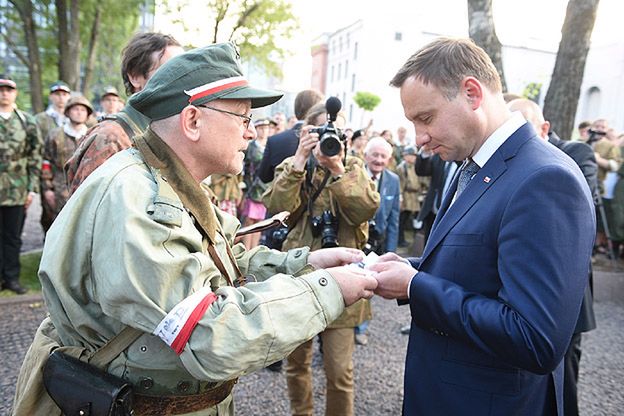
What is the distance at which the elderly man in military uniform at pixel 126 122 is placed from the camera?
8.31 feet

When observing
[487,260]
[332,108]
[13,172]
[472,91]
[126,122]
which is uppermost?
[472,91]

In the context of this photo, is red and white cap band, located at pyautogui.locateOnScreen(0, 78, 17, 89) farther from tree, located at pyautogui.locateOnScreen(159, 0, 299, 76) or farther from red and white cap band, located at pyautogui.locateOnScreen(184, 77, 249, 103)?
tree, located at pyautogui.locateOnScreen(159, 0, 299, 76)

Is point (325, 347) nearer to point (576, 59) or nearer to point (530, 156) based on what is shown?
point (530, 156)

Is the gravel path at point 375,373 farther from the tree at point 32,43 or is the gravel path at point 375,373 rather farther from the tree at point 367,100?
the tree at point 367,100

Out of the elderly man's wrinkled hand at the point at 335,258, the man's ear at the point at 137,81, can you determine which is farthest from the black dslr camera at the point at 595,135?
the man's ear at the point at 137,81

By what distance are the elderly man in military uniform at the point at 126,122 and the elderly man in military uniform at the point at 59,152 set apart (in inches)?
147

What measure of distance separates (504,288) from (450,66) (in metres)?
0.82

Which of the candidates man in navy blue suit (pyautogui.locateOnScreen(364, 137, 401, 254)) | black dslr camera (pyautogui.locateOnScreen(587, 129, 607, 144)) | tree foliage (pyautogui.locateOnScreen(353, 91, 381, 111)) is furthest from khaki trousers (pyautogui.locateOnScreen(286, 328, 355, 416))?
tree foliage (pyautogui.locateOnScreen(353, 91, 381, 111))

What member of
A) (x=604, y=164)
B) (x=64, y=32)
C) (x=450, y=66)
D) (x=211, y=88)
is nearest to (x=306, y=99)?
(x=450, y=66)

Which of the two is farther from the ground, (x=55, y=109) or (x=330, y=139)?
(x=330, y=139)

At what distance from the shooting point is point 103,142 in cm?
254

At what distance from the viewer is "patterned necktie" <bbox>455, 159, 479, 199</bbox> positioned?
2.04 meters

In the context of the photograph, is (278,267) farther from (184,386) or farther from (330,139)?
(330,139)

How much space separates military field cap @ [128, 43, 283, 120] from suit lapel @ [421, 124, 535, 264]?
2.78 feet
